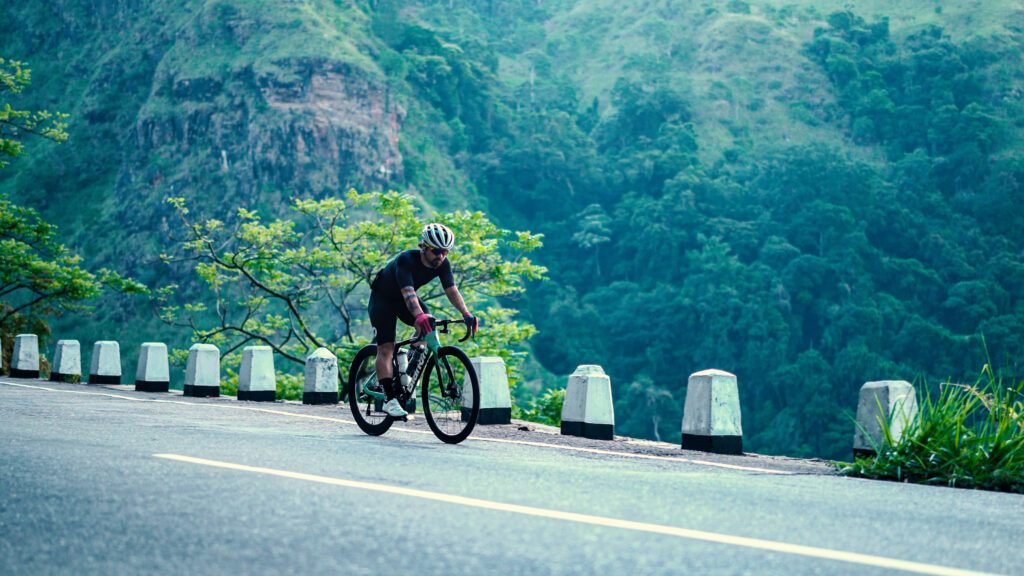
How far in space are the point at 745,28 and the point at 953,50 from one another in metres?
29.3

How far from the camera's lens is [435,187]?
116 meters

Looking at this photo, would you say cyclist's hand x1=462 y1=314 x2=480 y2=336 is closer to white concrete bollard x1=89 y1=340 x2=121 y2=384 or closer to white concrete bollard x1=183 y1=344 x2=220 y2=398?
white concrete bollard x1=183 y1=344 x2=220 y2=398

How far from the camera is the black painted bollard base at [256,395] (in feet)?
61.4

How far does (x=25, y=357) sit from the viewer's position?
27.2 m

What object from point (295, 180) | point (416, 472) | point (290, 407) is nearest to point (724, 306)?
point (295, 180)

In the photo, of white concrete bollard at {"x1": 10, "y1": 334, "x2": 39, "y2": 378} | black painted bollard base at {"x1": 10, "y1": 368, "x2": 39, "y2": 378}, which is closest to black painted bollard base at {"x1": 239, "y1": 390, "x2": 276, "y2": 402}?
white concrete bollard at {"x1": 10, "y1": 334, "x2": 39, "y2": 378}

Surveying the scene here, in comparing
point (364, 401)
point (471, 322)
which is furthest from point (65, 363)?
point (471, 322)

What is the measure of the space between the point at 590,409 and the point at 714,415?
1.76 metres

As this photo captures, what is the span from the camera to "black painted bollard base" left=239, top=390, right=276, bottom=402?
61.4 feet

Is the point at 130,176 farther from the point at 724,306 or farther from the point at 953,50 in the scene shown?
the point at 953,50

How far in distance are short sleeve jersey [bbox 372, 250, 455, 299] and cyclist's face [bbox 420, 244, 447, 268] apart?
7cm

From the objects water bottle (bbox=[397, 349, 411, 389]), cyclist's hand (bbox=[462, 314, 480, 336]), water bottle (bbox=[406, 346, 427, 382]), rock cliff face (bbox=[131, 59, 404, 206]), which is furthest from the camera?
rock cliff face (bbox=[131, 59, 404, 206])

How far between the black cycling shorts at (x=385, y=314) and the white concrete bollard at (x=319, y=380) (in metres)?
6.99

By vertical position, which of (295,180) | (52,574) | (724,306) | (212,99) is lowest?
(52,574)
